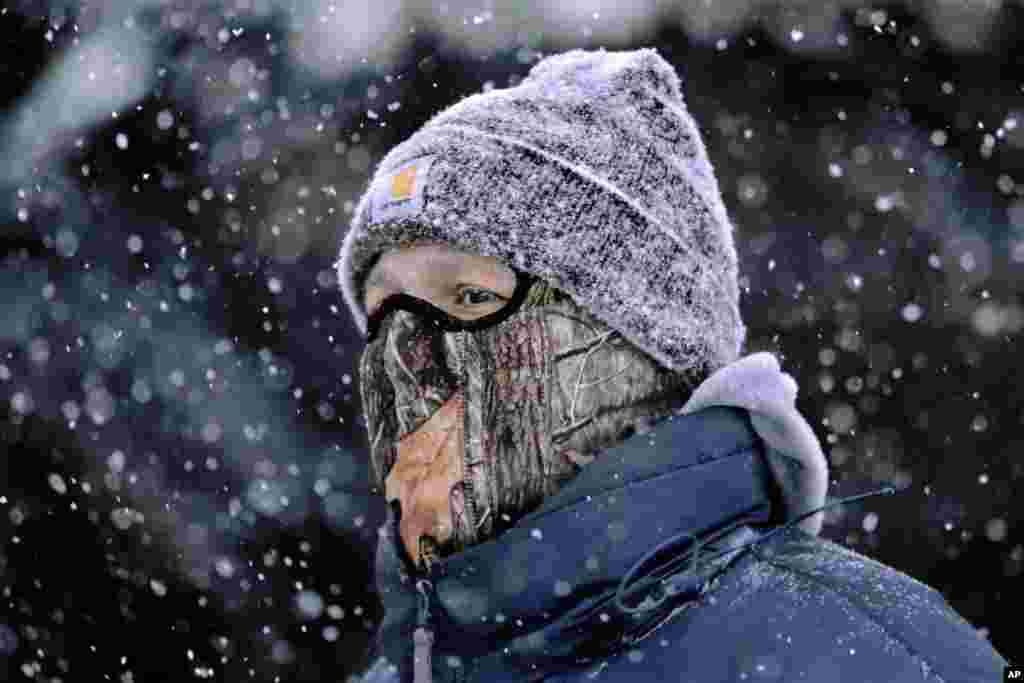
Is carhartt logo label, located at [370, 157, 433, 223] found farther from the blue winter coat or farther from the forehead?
the blue winter coat

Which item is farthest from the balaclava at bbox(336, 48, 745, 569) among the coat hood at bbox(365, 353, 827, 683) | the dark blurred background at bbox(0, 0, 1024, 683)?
the dark blurred background at bbox(0, 0, 1024, 683)

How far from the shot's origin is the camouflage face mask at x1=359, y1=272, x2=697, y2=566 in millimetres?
2109

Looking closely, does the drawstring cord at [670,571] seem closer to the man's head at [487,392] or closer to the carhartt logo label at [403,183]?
the man's head at [487,392]

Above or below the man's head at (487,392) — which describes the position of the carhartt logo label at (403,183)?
above

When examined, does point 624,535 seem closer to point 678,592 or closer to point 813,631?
point 678,592

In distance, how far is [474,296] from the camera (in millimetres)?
2230

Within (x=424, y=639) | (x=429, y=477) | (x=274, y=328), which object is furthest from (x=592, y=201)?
(x=274, y=328)

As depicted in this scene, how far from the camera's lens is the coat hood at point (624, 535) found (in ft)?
6.10

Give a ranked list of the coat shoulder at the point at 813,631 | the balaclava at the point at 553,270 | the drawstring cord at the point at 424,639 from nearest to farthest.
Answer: the coat shoulder at the point at 813,631
the drawstring cord at the point at 424,639
the balaclava at the point at 553,270

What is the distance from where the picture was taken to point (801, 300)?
25.2ft

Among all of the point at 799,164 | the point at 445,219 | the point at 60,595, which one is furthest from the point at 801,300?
the point at 60,595

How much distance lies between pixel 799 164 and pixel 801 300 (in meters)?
0.91

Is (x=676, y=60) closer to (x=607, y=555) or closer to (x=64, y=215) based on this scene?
(x=64, y=215)

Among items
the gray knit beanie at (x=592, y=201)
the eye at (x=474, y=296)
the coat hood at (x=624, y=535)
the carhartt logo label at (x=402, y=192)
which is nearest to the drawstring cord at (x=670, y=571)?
the coat hood at (x=624, y=535)
